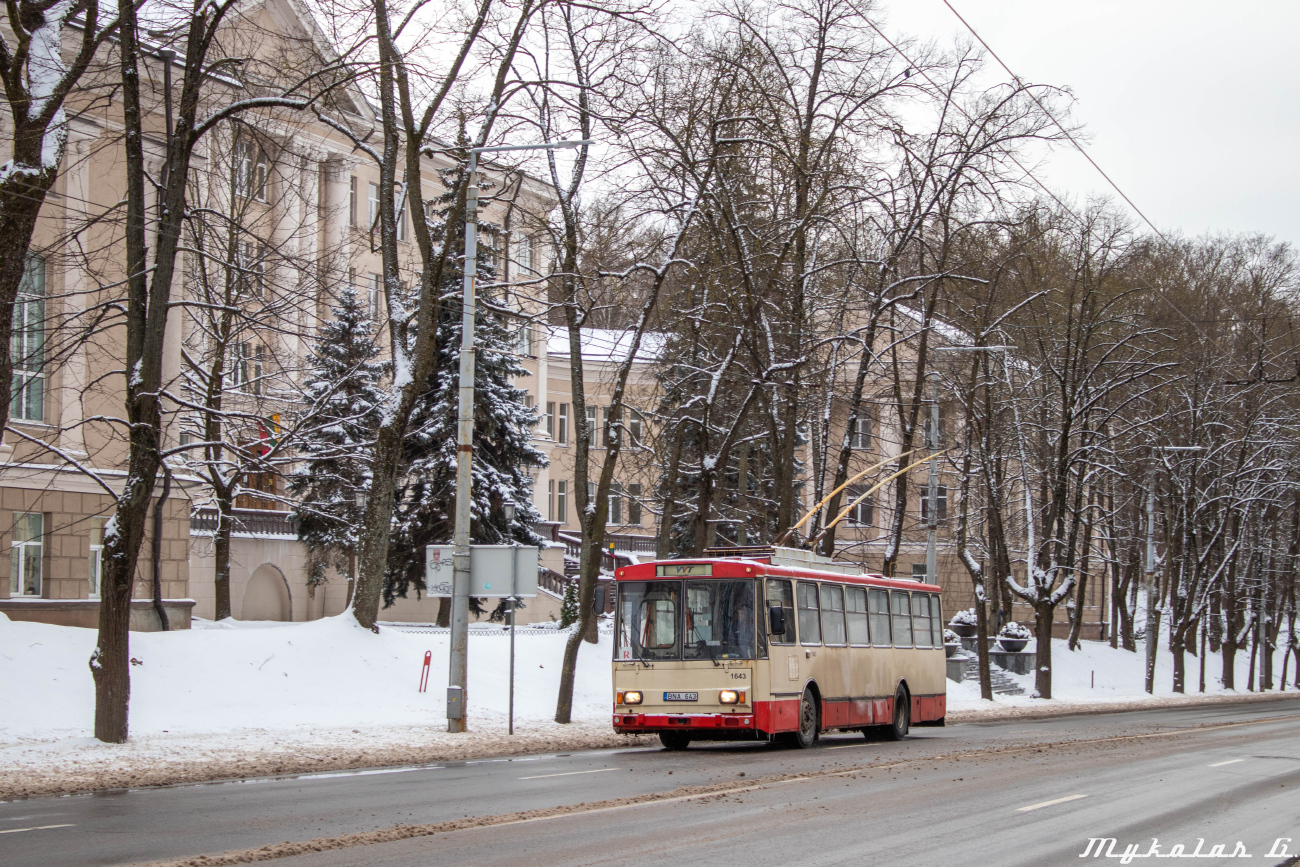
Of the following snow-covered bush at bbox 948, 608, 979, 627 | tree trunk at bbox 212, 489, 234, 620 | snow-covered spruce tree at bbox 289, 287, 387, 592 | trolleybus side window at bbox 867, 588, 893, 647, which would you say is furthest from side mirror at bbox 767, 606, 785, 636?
snow-covered bush at bbox 948, 608, 979, 627

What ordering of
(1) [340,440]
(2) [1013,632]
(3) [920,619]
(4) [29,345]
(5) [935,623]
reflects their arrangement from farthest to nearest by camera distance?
1. (2) [1013,632]
2. (1) [340,440]
3. (5) [935,623]
4. (3) [920,619]
5. (4) [29,345]

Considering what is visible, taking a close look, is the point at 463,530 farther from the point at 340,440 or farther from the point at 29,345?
the point at 340,440

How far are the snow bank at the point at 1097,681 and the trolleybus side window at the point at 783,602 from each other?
16.4 metres

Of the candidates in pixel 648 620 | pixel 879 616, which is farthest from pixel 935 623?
pixel 648 620

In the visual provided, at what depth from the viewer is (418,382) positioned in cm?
2311

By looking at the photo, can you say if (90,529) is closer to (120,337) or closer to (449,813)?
(120,337)

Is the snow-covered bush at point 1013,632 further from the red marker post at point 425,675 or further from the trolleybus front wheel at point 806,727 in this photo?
the trolleybus front wheel at point 806,727

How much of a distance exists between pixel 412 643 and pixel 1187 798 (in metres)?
16.2

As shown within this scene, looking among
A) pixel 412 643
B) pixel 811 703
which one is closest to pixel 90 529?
pixel 412 643

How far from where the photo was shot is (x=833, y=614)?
2155 centimetres

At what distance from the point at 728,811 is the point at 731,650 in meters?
7.58

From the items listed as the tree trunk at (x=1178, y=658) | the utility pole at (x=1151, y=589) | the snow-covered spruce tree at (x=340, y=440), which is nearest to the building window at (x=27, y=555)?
the snow-covered spruce tree at (x=340, y=440)

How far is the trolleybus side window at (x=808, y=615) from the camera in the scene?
66.5 feet

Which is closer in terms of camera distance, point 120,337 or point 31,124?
point 31,124
